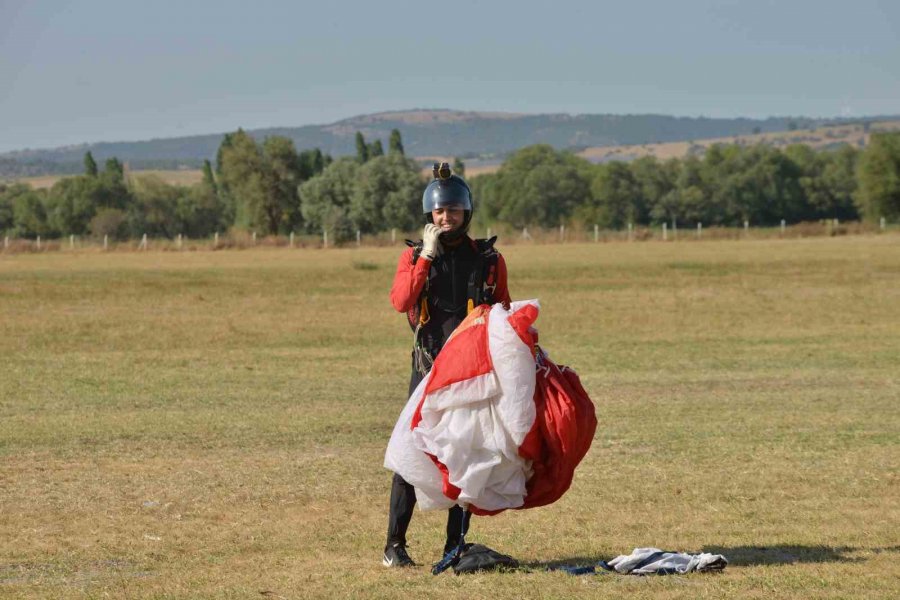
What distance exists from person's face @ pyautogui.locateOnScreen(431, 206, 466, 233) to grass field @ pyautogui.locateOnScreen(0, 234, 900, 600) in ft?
6.17

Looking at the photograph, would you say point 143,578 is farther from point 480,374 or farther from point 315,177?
point 315,177

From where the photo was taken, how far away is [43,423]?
13930 millimetres

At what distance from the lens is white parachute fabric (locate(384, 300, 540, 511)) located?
6.60 meters

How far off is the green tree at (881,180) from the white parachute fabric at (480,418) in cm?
10571

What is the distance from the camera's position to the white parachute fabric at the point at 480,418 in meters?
6.60

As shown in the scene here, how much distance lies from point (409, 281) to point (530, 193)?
5443 inches

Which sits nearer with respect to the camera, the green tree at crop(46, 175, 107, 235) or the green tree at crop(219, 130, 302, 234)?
the green tree at crop(219, 130, 302, 234)

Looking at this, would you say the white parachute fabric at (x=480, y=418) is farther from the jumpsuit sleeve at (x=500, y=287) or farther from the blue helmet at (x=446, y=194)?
the blue helmet at (x=446, y=194)

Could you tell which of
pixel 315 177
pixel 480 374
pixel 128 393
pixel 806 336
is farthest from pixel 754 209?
pixel 480 374

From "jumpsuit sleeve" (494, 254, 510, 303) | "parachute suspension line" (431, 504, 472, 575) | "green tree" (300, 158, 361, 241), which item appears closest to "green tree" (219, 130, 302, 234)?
"green tree" (300, 158, 361, 241)

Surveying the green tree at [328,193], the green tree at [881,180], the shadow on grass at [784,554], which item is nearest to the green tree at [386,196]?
the green tree at [328,193]

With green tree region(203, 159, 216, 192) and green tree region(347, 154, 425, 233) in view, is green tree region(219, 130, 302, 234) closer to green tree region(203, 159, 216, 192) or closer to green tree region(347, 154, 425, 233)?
green tree region(347, 154, 425, 233)

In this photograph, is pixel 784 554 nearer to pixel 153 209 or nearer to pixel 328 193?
pixel 328 193

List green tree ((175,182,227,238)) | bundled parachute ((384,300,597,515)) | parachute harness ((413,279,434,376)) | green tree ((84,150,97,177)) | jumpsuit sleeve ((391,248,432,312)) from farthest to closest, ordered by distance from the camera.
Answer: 1. green tree ((84,150,97,177))
2. green tree ((175,182,227,238))
3. parachute harness ((413,279,434,376))
4. jumpsuit sleeve ((391,248,432,312))
5. bundled parachute ((384,300,597,515))
